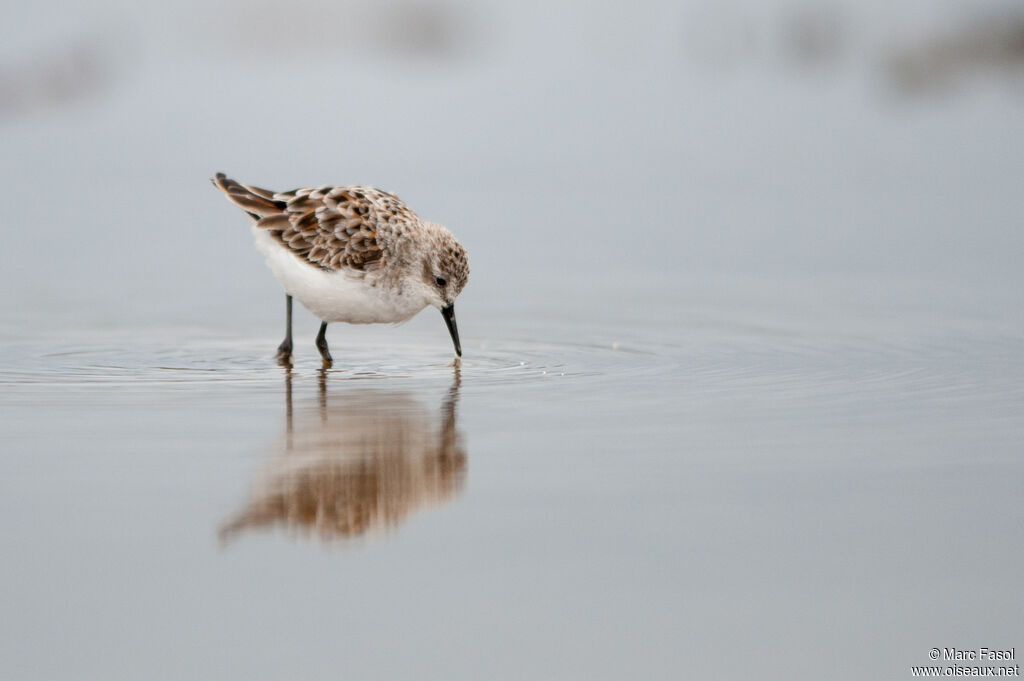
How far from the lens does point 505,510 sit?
201 inches

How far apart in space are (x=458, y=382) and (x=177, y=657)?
369cm

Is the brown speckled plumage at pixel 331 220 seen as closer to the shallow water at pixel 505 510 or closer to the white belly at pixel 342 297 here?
the white belly at pixel 342 297

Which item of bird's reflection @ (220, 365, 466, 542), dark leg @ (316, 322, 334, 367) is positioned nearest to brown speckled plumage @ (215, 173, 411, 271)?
dark leg @ (316, 322, 334, 367)

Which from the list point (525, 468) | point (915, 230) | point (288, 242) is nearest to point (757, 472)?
point (525, 468)

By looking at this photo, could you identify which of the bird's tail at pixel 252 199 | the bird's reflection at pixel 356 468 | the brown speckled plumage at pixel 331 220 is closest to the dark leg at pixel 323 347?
the brown speckled plumage at pixel 331 220

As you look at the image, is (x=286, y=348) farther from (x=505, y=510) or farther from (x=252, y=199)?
(x=505, y=510)

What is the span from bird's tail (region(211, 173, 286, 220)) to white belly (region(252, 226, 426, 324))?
45 centimetres

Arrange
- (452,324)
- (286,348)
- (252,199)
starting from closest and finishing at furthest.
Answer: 1. (452,324)
2. (286,348)
3. (252,199)

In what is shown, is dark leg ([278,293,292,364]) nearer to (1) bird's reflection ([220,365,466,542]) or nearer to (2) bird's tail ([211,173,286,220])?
(2) bird's tail ([211,173,286,220])

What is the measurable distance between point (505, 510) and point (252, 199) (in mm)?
4557

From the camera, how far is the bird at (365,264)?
326 inches

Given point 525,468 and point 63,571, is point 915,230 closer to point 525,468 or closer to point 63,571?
point 525,468

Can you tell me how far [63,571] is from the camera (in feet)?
14.8

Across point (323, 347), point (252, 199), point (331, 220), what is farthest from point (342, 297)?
point (252, 199)
